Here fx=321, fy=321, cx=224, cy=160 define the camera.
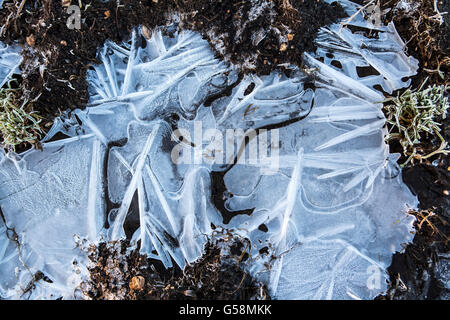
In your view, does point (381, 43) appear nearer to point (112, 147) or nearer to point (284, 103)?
point (284, 103)

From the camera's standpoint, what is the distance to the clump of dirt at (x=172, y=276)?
5.23ft

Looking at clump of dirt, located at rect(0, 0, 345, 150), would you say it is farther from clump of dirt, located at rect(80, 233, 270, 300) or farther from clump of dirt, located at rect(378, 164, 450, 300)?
clump of dirt, located at rect(378, 164, 450, 300)

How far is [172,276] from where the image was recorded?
1668 millimetres

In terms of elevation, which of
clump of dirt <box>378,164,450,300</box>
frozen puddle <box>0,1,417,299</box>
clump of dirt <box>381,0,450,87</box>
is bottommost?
clump of dirt <box>378,164,450,300</box>

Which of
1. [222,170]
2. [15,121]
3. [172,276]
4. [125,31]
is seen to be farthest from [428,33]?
[15,121]

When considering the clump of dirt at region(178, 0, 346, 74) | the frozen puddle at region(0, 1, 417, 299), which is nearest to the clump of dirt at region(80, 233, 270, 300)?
the frozen puddle at region(0, 1, 417, 299)

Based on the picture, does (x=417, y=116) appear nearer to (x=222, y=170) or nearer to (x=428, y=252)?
(x=428, y=252)

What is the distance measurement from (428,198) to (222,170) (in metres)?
1.07

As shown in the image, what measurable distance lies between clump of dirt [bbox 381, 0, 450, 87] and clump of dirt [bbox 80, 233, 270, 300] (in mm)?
1328

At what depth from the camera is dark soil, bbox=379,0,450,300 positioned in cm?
163

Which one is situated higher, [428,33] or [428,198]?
[428,33]

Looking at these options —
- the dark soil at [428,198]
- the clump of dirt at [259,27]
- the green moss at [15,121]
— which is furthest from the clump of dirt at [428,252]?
the green moss at [15,121]
